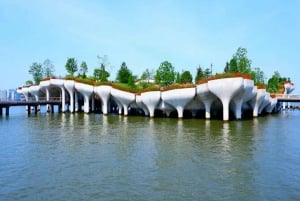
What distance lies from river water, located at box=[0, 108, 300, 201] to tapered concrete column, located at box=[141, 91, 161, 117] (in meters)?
21.5

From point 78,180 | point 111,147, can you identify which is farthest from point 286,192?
point 111,147

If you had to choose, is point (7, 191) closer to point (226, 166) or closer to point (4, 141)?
point (226, 166)

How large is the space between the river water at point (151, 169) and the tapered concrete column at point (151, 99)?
2146 centimetres

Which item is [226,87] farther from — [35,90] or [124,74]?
[35,90]

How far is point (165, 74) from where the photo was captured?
72.8 m

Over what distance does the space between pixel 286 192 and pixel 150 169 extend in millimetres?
5886

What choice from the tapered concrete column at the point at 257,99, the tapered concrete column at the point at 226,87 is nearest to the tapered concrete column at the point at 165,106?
the tapered concrete column at the point at 226,87

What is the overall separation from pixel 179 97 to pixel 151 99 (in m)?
5.30

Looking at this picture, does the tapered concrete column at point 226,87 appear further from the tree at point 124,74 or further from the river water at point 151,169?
the tree at point 124,74

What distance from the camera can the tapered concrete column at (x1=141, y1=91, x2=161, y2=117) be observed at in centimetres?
4544

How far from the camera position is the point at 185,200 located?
415 inches

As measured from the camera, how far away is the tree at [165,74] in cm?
7244

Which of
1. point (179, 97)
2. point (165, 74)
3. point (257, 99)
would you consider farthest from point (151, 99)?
point (165, 74)

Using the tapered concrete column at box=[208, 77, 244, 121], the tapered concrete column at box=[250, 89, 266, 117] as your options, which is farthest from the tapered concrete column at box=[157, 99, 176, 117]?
the tapered concrete column at box=[250, 89, 266, 117]
